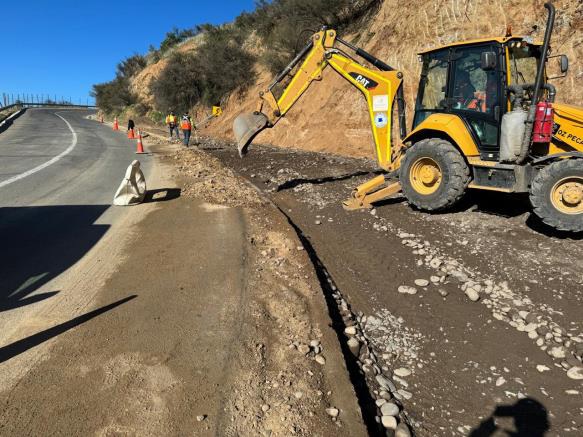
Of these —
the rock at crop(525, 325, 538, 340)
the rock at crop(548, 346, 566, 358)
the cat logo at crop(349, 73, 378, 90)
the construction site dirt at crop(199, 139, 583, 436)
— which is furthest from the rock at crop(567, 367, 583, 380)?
the cat logo at crop(349, 73, 378, 90)

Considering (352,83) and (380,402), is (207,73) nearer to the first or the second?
(352,83)

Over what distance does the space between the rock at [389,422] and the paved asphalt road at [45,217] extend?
3.04 m

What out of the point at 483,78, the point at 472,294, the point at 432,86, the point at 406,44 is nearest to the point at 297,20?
the point at 406,44

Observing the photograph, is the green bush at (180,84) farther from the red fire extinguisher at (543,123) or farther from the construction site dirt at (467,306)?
the red fire extinguisher at (543,123)

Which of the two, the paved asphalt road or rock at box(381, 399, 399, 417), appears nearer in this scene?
rock at box(381, 399, 399, 417)

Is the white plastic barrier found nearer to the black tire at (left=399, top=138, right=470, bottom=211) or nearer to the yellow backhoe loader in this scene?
the yellow backhoe loader

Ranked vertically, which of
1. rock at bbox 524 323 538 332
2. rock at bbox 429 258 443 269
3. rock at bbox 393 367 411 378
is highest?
rock at bbox 429 258 443 269

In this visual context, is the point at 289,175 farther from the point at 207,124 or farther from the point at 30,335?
the point at 207,124

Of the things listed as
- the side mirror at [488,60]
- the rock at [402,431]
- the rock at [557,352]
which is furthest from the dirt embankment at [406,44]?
the rock at [402,431]

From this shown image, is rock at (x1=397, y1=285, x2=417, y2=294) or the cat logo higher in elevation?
the cat logo

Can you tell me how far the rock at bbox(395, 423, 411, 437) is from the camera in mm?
2738

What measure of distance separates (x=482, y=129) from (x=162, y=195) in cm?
597

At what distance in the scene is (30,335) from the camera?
135 inches

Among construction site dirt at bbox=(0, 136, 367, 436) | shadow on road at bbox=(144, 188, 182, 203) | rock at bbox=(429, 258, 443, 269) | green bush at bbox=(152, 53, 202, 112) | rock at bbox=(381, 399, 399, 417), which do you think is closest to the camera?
construction site dirt at bbox=(0, 136, 367, 436)
